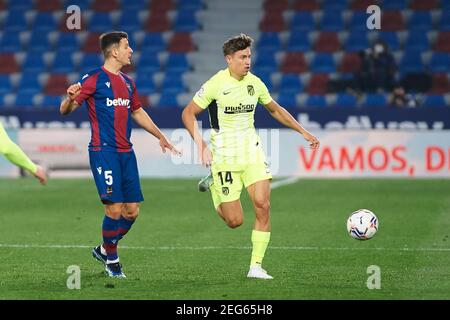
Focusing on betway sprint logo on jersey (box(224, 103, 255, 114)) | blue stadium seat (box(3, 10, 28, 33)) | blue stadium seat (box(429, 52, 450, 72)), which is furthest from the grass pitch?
blue stadium seat (box(3, 10, 28, 33))

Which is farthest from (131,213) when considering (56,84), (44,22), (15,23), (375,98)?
(15,23)

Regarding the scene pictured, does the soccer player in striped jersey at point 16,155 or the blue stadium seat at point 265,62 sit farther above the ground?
the blue stadium seat at point 265,62

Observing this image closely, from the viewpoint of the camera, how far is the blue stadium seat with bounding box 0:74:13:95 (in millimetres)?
26172

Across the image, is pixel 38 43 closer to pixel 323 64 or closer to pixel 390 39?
pixel 323 64

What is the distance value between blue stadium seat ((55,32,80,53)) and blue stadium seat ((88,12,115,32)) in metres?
0.48

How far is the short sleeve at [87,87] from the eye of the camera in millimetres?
9750

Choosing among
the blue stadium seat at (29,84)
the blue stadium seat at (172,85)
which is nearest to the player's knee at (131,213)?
the blue stadium seat at (172,85)

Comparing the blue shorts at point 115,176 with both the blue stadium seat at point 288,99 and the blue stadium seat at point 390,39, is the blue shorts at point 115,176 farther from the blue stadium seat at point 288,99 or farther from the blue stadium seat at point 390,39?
the blue stadium seat at point 390,39

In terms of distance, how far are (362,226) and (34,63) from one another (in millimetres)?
17659

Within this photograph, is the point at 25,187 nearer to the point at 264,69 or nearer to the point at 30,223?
the point at 30,223

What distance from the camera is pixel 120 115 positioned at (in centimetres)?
992

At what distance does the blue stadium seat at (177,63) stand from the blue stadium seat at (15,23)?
3.93m

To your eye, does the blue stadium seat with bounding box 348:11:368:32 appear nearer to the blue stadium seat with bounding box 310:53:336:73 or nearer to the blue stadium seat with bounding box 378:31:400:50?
the blue stadium seat with bounding box 378:31:400:50
